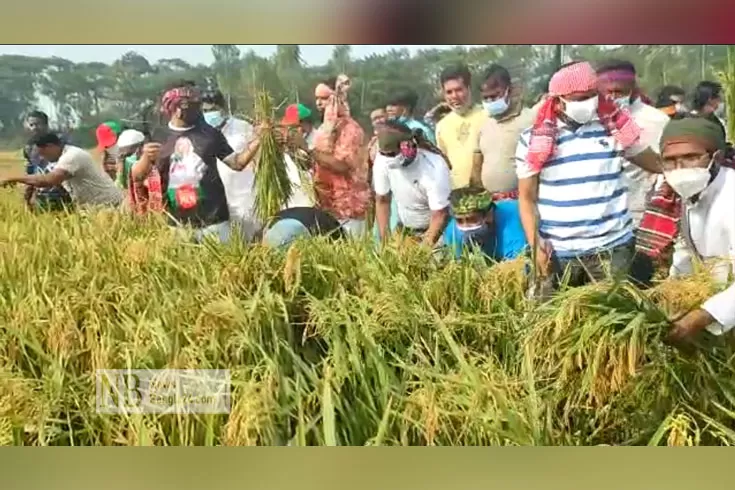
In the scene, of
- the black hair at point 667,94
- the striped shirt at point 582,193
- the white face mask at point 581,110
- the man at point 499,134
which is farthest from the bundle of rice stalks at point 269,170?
the black hair at point 667,94

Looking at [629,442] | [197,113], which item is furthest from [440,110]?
[629,442]

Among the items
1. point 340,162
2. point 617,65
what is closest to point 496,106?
point 617,65

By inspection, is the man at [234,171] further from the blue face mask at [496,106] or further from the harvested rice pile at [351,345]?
the blue face mask at [496,106]

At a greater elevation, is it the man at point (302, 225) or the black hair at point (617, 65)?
the black hair at point (617, 65)

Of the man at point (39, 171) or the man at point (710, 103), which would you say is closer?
the man at point (710, 103)

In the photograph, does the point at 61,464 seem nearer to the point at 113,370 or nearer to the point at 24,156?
the point at 113,370

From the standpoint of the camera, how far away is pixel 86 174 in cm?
209

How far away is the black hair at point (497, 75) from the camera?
→ 2010 mm

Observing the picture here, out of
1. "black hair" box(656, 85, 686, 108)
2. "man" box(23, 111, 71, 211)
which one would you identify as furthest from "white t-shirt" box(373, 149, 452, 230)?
"man" box(23, 111, 71, 211)

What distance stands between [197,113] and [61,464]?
100cm

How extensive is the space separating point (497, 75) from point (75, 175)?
1.11 metres

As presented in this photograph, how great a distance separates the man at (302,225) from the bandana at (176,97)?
374mm

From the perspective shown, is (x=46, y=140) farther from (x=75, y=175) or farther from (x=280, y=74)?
(x=280, y=74)

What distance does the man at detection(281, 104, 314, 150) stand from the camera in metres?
2.04
